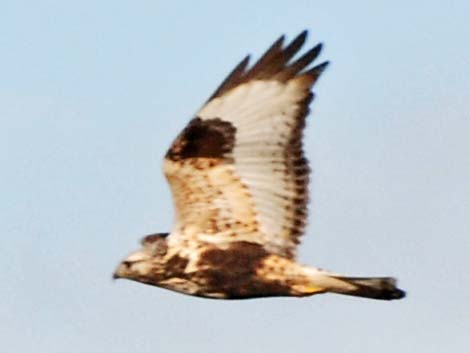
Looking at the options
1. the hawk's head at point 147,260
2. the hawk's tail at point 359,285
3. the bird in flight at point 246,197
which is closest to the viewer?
the hawk's tail at point 359,285

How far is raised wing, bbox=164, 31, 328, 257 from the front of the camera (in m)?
11.7

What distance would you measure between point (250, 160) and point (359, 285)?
5.06 ft

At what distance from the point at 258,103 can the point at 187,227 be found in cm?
139

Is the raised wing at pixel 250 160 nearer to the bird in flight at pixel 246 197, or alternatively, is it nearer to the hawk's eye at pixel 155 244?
the bird in flight at pixel 246 197

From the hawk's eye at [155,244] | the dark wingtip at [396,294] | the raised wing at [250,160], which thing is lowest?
the dark wingtip at [396,294]

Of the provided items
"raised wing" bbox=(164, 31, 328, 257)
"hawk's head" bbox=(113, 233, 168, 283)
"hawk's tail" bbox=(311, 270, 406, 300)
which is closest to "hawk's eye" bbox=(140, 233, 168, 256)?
"hawk's head" bbox=(113, 233, 168, 283)

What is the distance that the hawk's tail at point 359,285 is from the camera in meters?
11.3

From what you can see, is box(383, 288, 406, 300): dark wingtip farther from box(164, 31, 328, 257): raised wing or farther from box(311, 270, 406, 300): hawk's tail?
box(164, 31, 328, 257): raised wing

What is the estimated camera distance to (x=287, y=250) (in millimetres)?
11805

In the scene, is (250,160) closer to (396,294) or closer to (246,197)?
(246,197)

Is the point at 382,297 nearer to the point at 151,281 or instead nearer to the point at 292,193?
the point at 292,193

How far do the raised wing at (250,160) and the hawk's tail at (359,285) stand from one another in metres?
0.45

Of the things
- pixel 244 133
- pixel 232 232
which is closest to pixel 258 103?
pixel 244 133

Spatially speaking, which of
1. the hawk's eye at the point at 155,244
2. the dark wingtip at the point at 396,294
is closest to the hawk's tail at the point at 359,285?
the dark wingtip at the point at 396,294
